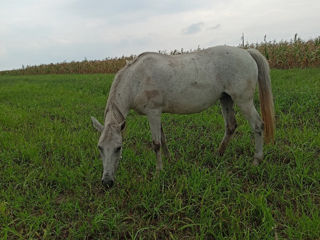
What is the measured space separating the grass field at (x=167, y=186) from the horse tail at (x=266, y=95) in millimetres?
393

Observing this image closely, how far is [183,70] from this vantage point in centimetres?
343

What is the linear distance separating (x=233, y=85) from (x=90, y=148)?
8.88 feet

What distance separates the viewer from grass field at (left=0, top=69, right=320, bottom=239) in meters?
2.31

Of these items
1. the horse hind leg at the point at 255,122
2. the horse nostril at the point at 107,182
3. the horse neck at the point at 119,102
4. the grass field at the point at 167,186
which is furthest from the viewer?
the horse hind leg at the point at 255,122

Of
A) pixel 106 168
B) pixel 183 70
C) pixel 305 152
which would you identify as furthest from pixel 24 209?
pixel 305 152

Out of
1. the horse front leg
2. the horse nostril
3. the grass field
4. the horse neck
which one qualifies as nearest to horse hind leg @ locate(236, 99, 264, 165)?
the grass field

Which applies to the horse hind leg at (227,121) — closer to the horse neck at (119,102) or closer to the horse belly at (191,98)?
the horse belly at (191,98)

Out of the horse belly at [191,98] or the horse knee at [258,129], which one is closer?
the horse belly at [191,98]

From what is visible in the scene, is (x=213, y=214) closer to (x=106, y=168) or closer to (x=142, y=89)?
(x=106, y=168)

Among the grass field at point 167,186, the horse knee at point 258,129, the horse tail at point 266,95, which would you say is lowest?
the grass field at point 167,186

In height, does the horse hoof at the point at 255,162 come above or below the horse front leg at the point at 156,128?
below

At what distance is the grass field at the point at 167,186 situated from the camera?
2.31m

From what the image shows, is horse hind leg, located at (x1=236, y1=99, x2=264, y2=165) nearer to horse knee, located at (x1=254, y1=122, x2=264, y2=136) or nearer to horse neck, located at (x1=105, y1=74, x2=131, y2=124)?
horse knee, located at (x1=254, y1=122, x2=264, y2=136)

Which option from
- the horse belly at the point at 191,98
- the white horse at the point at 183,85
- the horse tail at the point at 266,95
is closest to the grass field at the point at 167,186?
the horse tail at the point at 266,95
